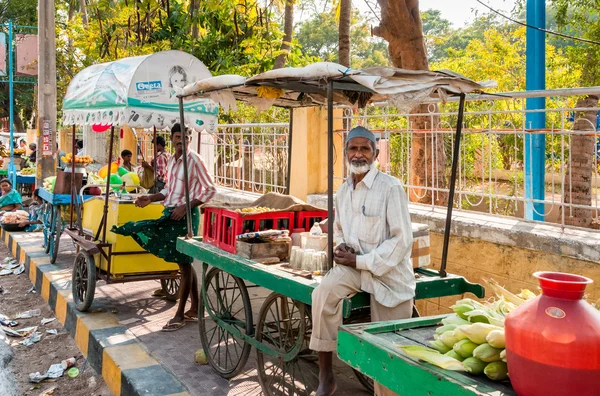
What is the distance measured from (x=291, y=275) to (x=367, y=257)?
2.01ft

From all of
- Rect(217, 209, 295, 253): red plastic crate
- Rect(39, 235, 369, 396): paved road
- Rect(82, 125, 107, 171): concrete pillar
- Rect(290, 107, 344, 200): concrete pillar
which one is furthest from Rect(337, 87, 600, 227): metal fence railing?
Rect(82, 125, 107, 171): concrete pillar

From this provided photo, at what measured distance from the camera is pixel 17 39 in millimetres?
16859

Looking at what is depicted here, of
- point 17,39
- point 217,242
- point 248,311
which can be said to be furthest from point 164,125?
point 17,39

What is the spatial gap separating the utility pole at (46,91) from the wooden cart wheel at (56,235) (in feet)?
10.5

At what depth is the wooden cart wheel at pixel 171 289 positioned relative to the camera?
22.5 ft

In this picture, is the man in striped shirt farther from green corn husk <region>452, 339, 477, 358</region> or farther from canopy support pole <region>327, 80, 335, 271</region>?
green corn husk <region>452, 339, 477, 358</region>

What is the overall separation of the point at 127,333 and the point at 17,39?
46.3 feet

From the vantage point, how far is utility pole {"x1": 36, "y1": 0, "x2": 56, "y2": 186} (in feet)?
36.9

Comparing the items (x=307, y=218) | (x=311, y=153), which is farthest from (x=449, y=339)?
(x=311, y=153)

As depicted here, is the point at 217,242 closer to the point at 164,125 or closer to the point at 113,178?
the point at 164,125

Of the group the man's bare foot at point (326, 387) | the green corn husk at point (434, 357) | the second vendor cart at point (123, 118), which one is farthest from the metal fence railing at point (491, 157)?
the green corn husk at point (434, 357)

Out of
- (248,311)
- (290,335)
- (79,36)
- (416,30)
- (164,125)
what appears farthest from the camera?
(79,36)

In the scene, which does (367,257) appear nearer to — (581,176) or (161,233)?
(161,233)

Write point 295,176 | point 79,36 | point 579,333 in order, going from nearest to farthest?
point 579,333, point 295,176, point 79,36
